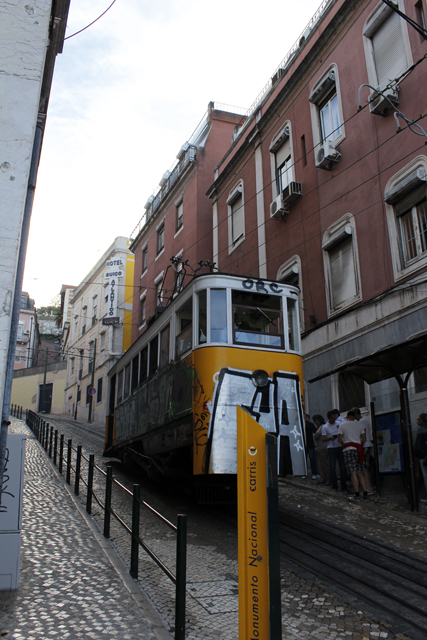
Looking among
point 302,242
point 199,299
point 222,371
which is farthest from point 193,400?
point 302,242

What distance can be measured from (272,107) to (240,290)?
1072 cm

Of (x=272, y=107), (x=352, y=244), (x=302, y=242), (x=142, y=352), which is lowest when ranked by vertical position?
(x=142, y=352)

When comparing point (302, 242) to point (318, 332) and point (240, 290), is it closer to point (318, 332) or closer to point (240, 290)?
point (318, 332)

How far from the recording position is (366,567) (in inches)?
219

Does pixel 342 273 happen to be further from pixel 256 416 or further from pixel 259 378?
pixel 256 416

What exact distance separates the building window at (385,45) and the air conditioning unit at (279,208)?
13.3 ft

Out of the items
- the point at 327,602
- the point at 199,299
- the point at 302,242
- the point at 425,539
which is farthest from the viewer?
the point at 302,242

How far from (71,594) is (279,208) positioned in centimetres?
1256

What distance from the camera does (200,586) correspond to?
202 inches

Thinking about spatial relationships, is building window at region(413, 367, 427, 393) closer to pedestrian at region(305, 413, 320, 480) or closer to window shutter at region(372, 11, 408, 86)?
pedestrian at region(305, 413, 320, 480)

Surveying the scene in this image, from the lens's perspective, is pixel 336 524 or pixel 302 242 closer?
pixel 336 524

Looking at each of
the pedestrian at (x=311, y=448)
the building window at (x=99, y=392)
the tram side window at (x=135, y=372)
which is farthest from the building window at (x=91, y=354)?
the pedestrian at (x=311, y=448)

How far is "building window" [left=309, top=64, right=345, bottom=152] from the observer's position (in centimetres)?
1355

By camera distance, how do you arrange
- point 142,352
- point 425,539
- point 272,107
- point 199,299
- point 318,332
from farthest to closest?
point 272,107 → point 318,332 → point 142,352 → point 199,299 → point 425,539
